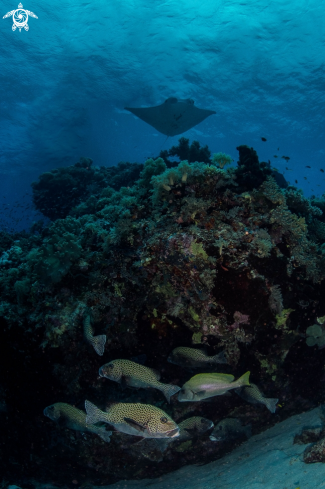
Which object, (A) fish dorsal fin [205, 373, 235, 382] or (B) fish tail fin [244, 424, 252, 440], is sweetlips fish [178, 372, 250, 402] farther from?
(B) fish tail fin [244, 424, 252, 440]

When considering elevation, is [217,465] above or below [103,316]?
below

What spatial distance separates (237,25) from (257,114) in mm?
13917

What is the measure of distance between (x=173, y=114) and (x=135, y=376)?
20.5 metres

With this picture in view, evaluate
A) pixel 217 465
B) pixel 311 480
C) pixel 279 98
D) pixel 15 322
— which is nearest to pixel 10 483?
pixel 15 322

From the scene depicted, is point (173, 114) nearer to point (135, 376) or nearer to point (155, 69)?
point (155, 69)

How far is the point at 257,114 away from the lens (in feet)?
112

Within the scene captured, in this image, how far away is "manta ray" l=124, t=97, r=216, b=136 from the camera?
19.0 m

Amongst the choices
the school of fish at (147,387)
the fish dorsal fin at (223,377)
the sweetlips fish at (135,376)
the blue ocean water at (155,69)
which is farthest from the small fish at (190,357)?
the blue ocean water at (155,69)

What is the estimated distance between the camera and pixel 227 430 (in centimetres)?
404

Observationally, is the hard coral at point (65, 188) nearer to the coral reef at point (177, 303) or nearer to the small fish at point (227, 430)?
the coral reef at point (177, 303)

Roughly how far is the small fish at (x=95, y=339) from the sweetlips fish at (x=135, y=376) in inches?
7.7

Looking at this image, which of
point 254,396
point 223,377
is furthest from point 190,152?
point 223,377

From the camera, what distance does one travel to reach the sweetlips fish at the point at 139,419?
2639mm

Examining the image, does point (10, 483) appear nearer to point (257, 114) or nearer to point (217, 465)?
point (217, 465)
